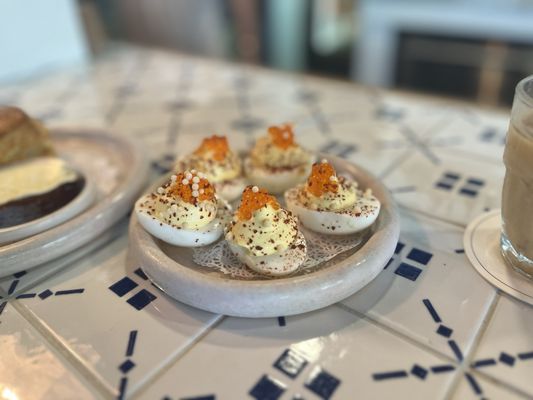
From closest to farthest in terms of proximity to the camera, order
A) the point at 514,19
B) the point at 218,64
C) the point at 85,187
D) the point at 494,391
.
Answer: the point at 494,391 < the point at 85,187 < the point at 218,64 < the point at 514,19

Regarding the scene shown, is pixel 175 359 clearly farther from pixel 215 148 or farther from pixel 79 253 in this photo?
pixel 215 148

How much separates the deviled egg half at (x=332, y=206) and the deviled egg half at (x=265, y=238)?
6 cm

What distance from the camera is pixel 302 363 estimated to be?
584 millimetres

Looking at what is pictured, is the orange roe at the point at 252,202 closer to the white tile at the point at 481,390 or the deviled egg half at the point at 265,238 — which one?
the deviled egg half at the point at 265,238

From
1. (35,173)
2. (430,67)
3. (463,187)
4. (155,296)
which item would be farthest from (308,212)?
(430,67)

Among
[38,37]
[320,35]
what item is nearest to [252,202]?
[38,37]

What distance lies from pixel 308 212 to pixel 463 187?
42 cm

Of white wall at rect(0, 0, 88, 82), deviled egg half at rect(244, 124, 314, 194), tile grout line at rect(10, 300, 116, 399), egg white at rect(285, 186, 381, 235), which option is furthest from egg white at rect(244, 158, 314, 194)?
white wall at rect(0, 0, 88, 82)

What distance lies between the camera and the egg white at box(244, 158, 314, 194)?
0.88 metres

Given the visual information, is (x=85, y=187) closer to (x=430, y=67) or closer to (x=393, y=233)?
(x=393, y=233)

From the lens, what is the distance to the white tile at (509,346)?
0.56 m

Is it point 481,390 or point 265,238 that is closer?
point 481,390

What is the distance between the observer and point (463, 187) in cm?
98

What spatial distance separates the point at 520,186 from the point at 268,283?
400 mm
